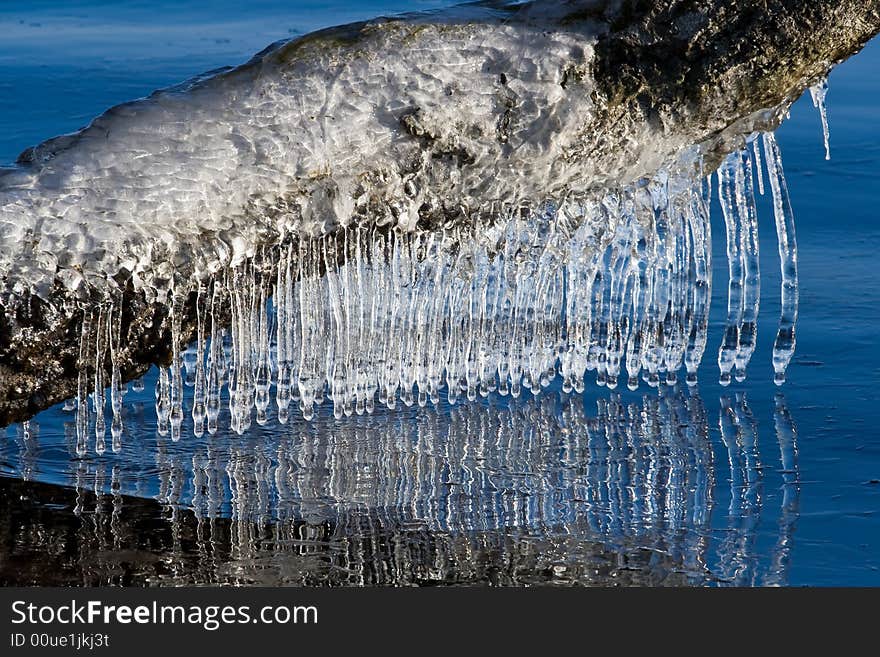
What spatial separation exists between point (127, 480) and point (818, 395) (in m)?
3.41

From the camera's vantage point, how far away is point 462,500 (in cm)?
618

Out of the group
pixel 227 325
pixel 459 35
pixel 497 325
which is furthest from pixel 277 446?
pixel 459 35

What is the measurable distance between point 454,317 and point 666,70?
4.99ft

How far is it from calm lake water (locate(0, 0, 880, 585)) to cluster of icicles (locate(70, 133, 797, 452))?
17cm

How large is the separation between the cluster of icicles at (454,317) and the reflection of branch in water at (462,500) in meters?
0.21

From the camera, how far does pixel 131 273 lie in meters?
5.80

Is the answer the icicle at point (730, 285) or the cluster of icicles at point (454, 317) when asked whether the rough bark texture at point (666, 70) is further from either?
the icicle at point (730, 285)

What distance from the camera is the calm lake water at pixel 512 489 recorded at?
5500 mm

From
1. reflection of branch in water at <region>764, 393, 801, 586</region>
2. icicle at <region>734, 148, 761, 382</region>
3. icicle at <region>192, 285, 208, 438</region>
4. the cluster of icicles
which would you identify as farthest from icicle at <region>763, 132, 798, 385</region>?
icicle at <region>192, 285, 208, 438</region>

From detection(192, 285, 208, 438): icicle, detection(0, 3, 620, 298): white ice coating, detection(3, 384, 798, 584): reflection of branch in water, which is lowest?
detection(3, 384, 798, 584): reflection of branch in water

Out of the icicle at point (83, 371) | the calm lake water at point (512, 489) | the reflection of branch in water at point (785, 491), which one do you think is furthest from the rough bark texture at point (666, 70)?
the reflection of branch in water at point (785, 491)

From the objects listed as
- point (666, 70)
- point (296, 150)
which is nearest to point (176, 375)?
point (296, 150)

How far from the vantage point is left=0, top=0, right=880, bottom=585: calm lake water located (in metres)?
5.50

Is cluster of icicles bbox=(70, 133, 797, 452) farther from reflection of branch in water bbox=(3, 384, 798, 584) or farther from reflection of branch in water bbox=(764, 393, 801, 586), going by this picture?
reflection of branch in water bbox=(764, 393, 801, 586)
